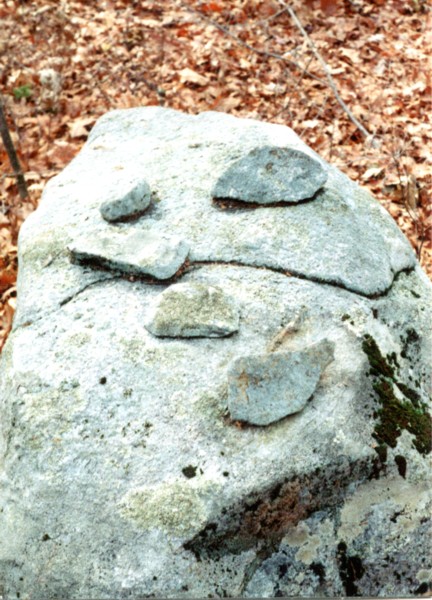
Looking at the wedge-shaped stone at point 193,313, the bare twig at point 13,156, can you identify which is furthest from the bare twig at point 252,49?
the wedge-shaped stone at point 193,313

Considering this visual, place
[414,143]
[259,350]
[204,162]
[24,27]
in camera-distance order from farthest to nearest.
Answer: [24,27], [414,143], [204,162], [259,350]

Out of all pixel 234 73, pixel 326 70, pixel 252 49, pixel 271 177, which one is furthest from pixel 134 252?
pixel 252 49

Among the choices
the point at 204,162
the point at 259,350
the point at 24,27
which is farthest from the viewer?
the point at 24,27

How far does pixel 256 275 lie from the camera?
2305 mm

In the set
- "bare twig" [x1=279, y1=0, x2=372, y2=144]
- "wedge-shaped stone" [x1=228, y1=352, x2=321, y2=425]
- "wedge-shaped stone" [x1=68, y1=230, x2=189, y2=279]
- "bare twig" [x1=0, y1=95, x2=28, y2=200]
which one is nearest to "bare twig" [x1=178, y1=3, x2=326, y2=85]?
"bare twig" [x1=279, y1=0, x2=372, y2=144]

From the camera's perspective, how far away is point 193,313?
83.9 inches

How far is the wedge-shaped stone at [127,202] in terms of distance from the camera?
8.32ft

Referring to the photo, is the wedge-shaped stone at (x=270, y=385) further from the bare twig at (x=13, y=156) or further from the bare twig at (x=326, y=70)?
the bare twig at (x=326, y=70)

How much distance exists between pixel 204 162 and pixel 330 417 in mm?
1332

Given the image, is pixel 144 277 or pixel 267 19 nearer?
pixel 144 277

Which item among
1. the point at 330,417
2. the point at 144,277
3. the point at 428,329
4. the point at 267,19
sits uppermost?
the point at 144,277

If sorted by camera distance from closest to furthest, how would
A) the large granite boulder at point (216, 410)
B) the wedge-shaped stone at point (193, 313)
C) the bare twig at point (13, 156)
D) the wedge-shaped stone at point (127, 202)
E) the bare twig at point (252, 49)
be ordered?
the large granite boulder at point (216, 410)
the wedge-shaped stone at point (193, 313)
the wedge-shaped stone at point (127, 202)
the bare twig at point (13, 156)
the bare twig at point (252, 49)

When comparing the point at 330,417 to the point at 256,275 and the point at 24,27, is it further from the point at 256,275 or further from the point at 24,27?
the point at 24,27

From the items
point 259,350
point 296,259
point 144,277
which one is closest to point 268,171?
point 296,259
